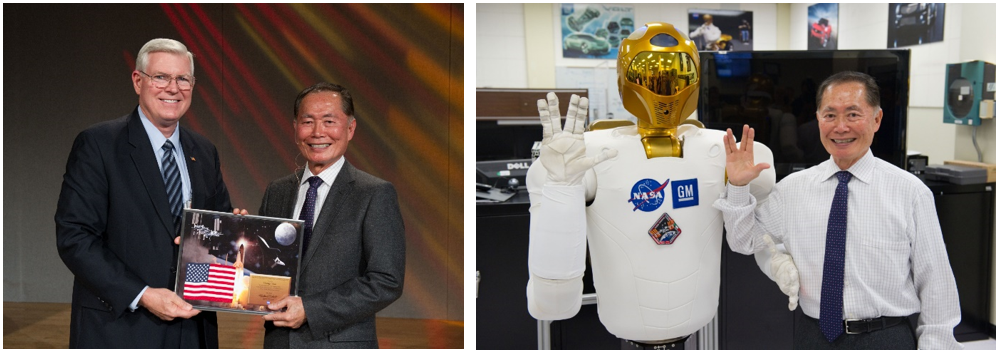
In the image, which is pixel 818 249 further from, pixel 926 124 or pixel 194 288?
pixel 926 124

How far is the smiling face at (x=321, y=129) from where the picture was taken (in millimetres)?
2133

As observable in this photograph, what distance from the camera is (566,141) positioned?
182 centimetres

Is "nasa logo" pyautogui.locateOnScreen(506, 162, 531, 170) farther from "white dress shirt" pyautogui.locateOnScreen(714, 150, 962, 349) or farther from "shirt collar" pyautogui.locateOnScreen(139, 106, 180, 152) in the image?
"shirt collar" pyautogui.locateOnScreen(139, 106, 180, 152)

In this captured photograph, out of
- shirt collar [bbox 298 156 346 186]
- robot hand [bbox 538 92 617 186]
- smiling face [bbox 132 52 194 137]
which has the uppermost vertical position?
smiling face [bbox 132 52 194 137]

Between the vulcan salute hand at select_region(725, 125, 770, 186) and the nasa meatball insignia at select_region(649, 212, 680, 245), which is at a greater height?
the vulcan salute hand at select_region(725, 125, 770, 186)

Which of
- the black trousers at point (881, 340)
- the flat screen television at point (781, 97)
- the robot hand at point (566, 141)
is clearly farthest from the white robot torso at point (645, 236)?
the flat screen television at point (781, 97)

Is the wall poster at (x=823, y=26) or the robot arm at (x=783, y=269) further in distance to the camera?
the wall poster at (x=823, y=26)

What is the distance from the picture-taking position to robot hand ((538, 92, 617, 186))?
182 cm

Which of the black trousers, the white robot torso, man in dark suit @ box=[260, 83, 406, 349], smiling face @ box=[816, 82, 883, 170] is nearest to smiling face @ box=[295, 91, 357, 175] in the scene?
man in dark suit @ box=[260, 83, 406, 349]

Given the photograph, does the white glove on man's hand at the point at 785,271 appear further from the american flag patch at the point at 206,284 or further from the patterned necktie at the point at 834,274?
the american flag patch at the point at 206,284

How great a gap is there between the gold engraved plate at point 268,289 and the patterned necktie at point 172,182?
0.31 m

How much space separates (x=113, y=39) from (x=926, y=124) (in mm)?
4997

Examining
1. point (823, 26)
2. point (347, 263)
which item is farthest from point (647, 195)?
point (823, 26)

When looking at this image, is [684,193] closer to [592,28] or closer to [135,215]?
[135,215]
